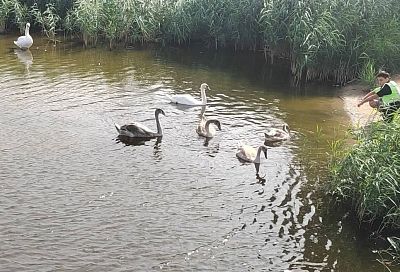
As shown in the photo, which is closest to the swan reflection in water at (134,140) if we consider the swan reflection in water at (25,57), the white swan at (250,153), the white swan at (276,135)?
the white swan at (250,153)

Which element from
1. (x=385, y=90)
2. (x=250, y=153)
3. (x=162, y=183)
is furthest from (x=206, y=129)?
(x=385, y=90)

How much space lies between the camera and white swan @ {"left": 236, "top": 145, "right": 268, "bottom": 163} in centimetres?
1205

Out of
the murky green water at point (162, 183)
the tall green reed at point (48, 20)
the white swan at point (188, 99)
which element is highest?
the tall green reed at point (48, 20)

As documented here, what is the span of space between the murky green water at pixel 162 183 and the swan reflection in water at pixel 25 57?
1.55m

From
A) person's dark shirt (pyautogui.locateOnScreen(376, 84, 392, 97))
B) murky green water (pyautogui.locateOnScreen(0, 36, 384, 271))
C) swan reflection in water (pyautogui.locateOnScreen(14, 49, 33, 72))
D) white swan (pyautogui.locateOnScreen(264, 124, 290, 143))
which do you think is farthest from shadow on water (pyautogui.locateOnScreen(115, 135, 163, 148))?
swan reflection in water (pyautogui.locateOnScreen(14, 49, 33, 72))

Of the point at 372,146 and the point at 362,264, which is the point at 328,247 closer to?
the point at 362,264

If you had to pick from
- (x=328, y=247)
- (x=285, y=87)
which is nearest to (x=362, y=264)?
(x=328, y=247)

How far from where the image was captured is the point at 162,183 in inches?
428

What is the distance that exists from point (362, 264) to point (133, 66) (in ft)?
43.8

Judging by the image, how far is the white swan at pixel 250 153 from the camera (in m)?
12.1

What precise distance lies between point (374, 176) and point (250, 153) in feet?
11.1

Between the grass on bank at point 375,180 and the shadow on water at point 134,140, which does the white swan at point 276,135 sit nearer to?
the shadow on water at point 134,140

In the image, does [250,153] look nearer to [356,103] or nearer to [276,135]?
[276,135]

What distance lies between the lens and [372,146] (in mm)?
9695
